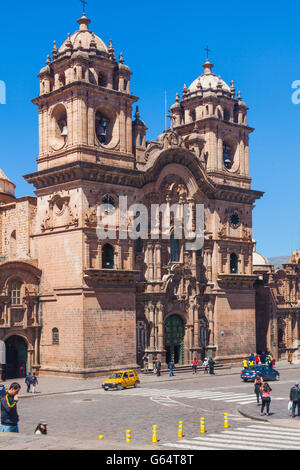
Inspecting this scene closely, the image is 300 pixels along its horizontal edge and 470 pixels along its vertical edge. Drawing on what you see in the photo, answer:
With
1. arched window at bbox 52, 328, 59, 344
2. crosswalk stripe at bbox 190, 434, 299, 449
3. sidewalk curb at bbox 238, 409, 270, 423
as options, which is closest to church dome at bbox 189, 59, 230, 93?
arched window at bbox 52, 328, 59, 344

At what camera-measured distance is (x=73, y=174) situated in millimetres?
52219

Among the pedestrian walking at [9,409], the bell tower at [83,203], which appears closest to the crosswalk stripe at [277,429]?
the pedestrian walking at [9,409]

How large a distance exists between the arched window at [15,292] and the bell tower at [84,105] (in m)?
9.72

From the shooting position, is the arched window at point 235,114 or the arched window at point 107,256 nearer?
the arched window at point 107,256

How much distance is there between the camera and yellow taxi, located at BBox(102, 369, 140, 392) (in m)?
44.7

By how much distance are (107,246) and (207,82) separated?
22.5 metres

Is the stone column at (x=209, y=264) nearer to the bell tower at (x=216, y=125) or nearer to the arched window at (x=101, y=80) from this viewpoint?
the bell tower at (x=216, y=125)

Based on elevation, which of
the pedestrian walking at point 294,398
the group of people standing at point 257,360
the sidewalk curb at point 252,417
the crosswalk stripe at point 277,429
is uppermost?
the pedestrian walking at point 294,398

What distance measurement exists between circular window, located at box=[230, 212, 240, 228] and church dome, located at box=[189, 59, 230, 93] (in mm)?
12377

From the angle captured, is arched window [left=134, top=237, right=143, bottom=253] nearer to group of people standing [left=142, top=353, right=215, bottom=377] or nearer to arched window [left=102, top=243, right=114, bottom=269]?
arched window [left=102, top=243, right=114, bottom=269]

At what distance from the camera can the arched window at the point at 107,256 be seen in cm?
5369

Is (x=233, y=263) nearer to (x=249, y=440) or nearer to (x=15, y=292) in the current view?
(x=15, y=292)

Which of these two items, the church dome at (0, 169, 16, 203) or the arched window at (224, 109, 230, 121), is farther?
the church dome at (0, 169, 16, 203)

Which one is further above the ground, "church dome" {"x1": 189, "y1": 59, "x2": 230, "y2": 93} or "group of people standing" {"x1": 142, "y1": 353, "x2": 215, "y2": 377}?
"church dome" {"x1": 189, "y1": 59, "x2": 230, "y2": 93}
